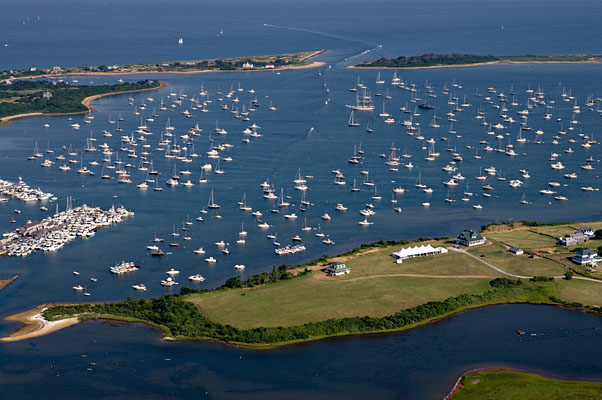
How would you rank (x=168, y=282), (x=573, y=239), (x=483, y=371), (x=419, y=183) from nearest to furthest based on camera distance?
1. (x=483, y=371)
2. (x=168, y=282)
3. (x=573, y=239)
4. (x=419, y=183)

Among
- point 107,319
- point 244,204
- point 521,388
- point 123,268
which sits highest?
point 244,204

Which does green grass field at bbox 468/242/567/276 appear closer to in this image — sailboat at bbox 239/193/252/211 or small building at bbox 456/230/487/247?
small building at bbox 456/230/487/247

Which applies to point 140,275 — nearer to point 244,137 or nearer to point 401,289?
point 401,289

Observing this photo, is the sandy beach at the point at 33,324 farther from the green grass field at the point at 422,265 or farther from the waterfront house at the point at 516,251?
the waterfront house at the point at 516,251

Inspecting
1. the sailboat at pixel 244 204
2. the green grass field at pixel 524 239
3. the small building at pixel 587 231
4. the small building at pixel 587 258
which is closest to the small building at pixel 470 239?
the green grass field at pixel 524 239

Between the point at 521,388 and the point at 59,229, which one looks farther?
the point at 59,229

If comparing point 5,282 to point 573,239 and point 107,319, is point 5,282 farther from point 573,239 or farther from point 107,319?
point 573,239

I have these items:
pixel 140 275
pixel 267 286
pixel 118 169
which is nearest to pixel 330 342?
pixel 267 286

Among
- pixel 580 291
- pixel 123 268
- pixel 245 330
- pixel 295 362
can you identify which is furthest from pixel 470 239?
pixel 123 268
